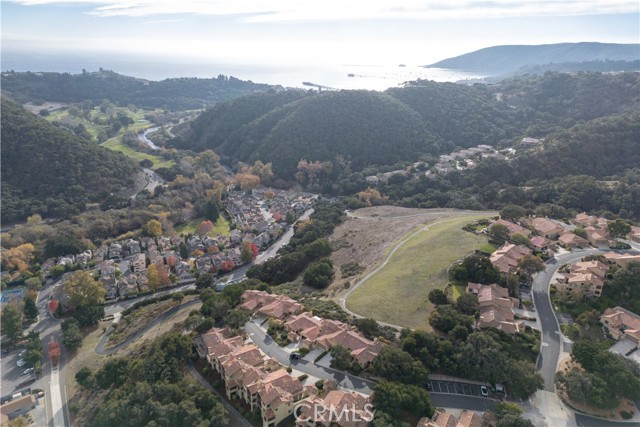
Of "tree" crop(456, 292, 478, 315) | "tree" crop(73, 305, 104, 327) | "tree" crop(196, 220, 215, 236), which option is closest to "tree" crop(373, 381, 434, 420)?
"tree" crop(456, 292, 478, 315)

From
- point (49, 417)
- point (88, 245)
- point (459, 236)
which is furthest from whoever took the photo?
point (88, 245)

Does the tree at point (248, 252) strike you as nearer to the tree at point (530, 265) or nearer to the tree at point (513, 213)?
the tree at point (513, 213)

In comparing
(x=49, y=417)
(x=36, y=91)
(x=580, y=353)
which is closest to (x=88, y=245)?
(x=49, y=417)

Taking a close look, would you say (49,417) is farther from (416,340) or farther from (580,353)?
(580,353)

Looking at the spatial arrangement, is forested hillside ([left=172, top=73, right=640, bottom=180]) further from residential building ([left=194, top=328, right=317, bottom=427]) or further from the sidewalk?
the sidewalk

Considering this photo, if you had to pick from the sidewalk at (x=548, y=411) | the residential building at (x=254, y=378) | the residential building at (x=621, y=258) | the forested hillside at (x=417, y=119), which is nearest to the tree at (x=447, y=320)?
the sidewalk at (x=548, y=411)

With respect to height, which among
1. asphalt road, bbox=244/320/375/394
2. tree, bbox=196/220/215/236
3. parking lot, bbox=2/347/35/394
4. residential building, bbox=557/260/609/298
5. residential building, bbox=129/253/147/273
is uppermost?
residential building, bbox=557/260/609/298
